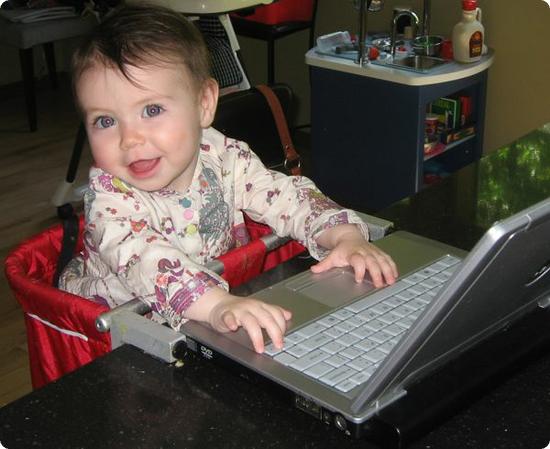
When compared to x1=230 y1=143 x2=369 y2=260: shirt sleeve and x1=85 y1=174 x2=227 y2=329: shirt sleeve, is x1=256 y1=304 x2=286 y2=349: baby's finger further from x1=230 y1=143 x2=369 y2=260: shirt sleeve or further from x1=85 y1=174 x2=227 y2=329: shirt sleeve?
x1=230 y1=143 x2=369 y2=260: shirt sleeve

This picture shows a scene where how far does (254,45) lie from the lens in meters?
4.12

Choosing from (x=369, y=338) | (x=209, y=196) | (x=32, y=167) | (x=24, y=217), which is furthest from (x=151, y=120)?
(x=32, y=167)

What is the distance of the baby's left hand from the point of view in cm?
100

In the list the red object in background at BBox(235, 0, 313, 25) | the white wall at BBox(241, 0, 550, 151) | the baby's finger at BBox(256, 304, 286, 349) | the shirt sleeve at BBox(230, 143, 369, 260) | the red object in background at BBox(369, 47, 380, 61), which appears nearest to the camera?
the baby's finger at BBox(256, 304, 286, 349)

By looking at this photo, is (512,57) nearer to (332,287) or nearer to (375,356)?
(332,287)

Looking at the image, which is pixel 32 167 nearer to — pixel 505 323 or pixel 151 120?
pixel 151 120

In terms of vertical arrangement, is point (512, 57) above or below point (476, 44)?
below

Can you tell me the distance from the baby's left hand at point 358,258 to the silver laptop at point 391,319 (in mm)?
14

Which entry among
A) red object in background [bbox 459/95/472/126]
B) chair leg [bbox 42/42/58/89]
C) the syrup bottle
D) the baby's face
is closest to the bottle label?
the syrup bottle

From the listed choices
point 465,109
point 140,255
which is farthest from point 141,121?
point 465,109

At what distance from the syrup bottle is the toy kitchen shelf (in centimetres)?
4

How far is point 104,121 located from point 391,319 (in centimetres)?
45

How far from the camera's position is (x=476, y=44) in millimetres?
2850

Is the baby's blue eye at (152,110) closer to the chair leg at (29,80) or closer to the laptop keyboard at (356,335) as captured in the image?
the laptop keyboard at (356,335)
